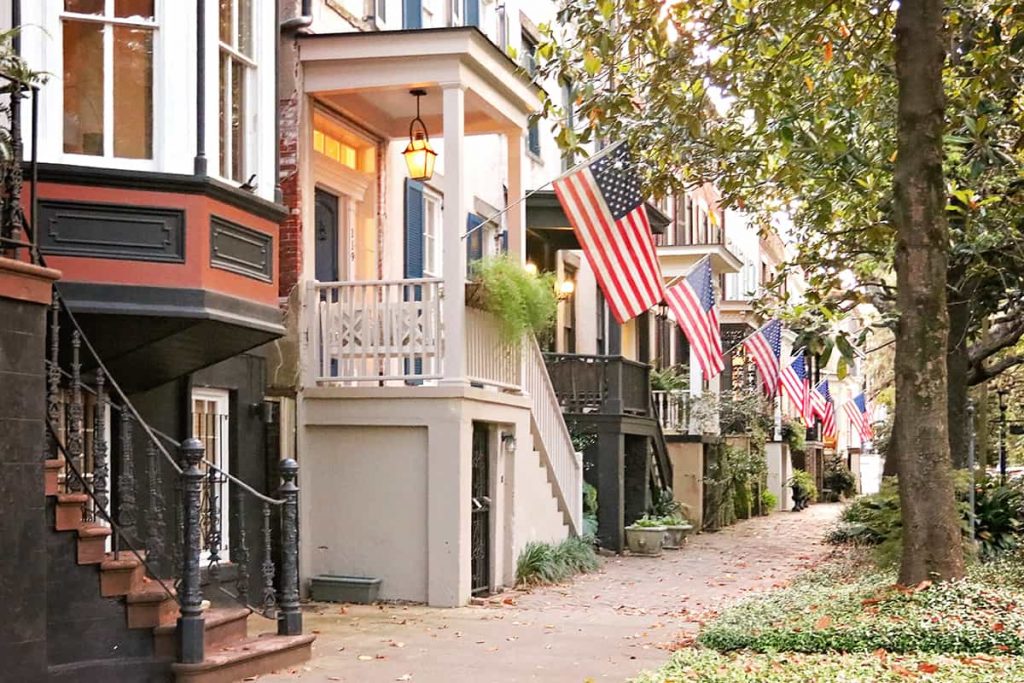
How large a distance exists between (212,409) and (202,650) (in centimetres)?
431

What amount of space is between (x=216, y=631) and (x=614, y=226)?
22.6ft

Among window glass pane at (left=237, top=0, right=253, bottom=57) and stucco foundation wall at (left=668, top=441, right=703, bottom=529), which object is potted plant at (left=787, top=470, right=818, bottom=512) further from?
window glass pane at (left=237, top=0, right=253, bottom=57)

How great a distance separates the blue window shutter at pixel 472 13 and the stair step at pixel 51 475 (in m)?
12.2

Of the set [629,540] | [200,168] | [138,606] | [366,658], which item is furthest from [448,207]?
[629,540]

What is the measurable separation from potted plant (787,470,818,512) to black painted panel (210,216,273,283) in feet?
90.7

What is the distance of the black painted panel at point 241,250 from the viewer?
35.7ft

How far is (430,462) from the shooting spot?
14562 mm

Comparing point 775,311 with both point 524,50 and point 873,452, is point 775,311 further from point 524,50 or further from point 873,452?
point 873,452

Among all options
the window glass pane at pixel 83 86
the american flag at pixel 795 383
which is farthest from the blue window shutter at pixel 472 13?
the american flag at pixel 795 383

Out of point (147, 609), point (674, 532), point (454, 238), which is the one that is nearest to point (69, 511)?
point (147, 609)

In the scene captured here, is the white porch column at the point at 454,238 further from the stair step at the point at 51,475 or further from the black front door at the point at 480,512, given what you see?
the stair step at the point at 51,475

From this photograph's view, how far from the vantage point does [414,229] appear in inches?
699

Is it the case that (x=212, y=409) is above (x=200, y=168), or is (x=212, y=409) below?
below

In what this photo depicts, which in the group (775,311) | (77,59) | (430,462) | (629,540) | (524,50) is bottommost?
(629,540)
